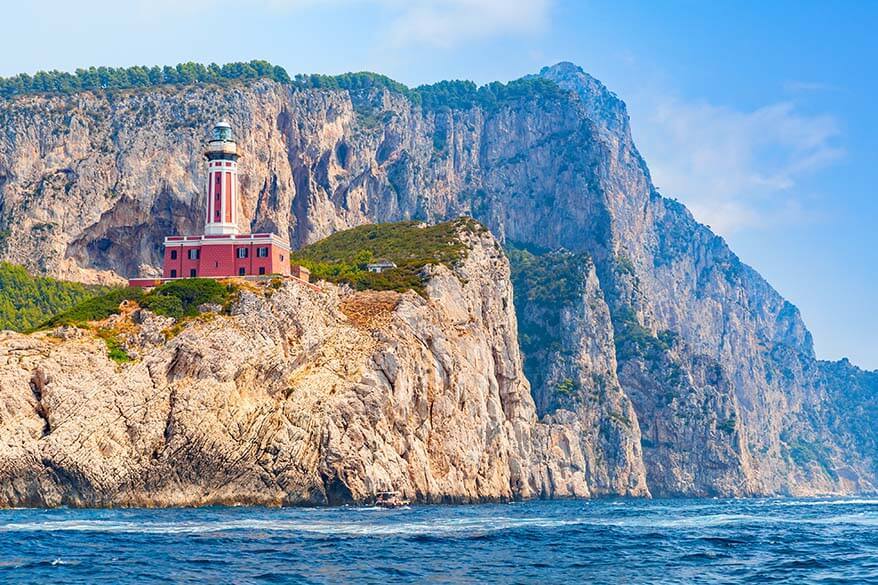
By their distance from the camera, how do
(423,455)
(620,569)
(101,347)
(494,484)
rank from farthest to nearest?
(494,484) < (423,455) < (101,347) < (620,569)

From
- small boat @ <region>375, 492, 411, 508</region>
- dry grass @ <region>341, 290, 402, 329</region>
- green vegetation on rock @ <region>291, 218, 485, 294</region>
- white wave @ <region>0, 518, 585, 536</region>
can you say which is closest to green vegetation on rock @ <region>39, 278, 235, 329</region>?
dry grass @ <region>341, 290, 402, 329</region>

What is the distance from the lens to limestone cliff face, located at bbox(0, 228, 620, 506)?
105062 mm

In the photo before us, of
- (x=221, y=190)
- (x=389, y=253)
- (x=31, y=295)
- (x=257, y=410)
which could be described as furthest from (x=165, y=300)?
(x=389, y=253)

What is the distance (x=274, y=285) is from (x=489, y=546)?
64599 mm

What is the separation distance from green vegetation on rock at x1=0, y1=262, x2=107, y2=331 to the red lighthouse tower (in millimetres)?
28665

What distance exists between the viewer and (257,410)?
113562 mm

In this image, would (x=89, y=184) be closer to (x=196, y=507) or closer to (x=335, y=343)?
(x=335, y=343)

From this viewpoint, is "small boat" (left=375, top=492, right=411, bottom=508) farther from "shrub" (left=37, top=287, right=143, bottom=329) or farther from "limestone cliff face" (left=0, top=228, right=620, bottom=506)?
"shrub" (left=37, top=287, right=143, bottom=329)

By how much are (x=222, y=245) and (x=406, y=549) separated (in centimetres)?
7970

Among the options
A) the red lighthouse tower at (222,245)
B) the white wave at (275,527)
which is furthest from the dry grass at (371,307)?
the white wave at (275,527)

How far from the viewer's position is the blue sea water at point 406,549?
182 feet

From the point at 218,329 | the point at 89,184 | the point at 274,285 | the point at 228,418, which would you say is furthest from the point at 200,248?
the point at 89,184

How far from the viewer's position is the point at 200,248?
142 meters

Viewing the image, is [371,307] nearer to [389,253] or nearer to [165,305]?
[165,305]
